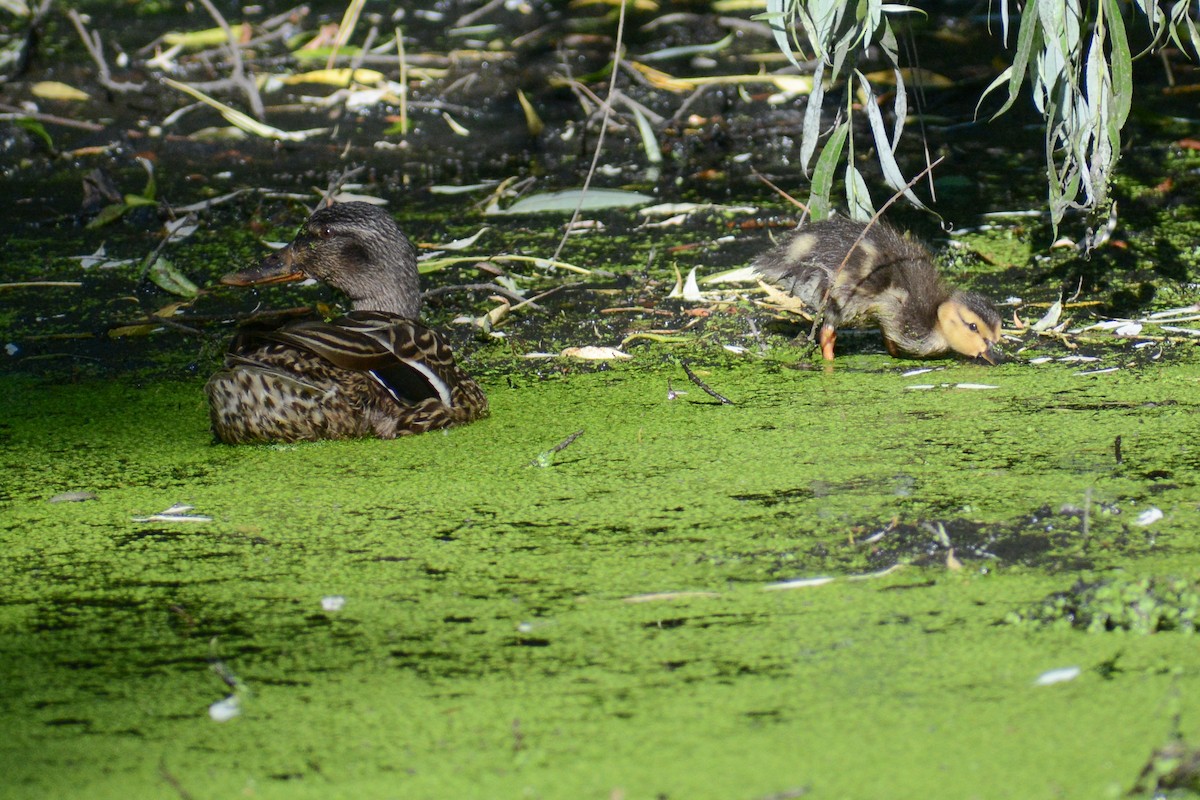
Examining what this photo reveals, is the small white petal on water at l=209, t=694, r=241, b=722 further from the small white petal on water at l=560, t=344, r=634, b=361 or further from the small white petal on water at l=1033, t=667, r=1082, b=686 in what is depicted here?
the small white petal on water at l=560, t=344, r=634, b=361

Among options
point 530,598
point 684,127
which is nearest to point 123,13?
point 684,127

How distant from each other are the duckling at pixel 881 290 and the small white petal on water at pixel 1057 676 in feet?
5.83

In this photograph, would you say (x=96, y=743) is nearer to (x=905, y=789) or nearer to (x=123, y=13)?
(x=905, y=789)

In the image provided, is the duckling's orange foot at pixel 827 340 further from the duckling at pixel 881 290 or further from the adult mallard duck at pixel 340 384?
the adult mallard duck at pixel 340 384

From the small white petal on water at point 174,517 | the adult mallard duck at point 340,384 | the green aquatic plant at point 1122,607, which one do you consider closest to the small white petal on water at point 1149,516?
the green aquatic plant at point 1122,607

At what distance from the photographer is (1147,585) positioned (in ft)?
7.74

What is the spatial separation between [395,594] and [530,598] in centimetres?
24

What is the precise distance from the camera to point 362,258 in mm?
4039

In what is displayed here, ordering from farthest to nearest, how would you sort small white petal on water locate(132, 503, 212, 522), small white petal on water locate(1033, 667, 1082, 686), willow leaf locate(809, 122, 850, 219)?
1. willow leaf locate(809, 122, 850, 219)
2. small white petal on water locate(132, 503, 212, 522)
3. small white petal on water locate(1033, 667, 1082, 686)

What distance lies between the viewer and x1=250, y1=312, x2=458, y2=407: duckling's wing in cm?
345

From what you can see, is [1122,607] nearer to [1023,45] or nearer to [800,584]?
[800,584]

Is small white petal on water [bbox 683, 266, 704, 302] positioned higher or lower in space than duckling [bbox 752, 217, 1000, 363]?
lower

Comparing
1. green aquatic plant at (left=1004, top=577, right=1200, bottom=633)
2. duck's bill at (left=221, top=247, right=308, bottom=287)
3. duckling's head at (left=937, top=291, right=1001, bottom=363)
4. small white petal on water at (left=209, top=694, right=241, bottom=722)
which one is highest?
duck's bill at (left=221, top=247, right=308, bottom=287)

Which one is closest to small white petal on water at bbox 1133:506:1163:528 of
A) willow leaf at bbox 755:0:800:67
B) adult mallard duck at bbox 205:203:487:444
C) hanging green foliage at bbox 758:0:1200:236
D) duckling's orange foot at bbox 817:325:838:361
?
hanging green foliage at bbox 758:0:1200:236
